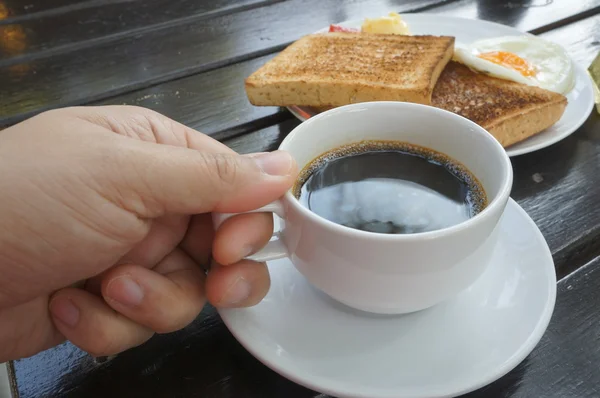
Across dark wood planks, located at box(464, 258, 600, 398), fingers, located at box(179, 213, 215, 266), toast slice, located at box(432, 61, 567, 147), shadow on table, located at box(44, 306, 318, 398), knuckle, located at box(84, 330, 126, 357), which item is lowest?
dark wood planks, located at box(464, 258, 600, 398)

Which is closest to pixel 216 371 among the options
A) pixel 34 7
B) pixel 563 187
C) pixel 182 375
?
pixel 182 375

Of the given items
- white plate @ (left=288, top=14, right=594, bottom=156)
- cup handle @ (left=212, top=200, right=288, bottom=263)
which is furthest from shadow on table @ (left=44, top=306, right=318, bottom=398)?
white plate @ (left=288, top=14, right=594, bottom=156)

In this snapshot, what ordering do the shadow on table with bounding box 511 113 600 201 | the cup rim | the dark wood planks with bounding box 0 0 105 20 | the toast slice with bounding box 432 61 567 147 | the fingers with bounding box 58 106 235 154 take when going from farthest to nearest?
the dark wood planks with bounding box 0 0 105 20
the toast slice with bounding box 432 61 567 147
the shadow on table with bounding box 511 113 600 201
the fingers with bounding box 58 106 235 154
the cup rim

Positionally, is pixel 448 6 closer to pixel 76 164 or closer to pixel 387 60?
pixel 387 60

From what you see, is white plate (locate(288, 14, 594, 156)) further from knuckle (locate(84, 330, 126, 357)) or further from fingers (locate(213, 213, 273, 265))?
knuckle (locate(84, 330, 126, 357))

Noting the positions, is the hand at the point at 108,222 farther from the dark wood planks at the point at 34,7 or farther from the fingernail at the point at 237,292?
the dark wood planks at the point at 34,7

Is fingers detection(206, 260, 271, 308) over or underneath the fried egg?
over

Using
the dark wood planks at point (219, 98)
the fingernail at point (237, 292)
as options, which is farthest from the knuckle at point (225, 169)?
Answer: the dark wood planks at point (219, 98)
